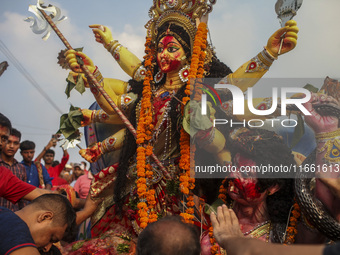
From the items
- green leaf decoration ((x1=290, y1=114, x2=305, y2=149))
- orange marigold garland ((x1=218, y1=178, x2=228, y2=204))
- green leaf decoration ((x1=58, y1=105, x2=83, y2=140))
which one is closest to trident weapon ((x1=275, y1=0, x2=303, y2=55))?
green leaf decoration ((x1=290, y1=114, x2=305, y2=149))

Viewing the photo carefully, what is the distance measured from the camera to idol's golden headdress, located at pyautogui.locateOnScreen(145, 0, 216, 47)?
13.8 ft

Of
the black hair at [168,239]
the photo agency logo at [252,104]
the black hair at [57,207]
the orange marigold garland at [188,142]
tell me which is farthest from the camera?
the orange marigold garland at [188,142]

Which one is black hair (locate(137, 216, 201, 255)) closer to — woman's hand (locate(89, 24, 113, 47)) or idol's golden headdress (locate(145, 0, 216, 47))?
idol's golden headdress (locate(145, 0, 216, 47))

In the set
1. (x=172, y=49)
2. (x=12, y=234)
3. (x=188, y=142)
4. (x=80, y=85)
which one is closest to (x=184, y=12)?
(x=172, y=49)

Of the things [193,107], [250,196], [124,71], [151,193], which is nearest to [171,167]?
[151,193]

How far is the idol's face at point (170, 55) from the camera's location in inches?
164

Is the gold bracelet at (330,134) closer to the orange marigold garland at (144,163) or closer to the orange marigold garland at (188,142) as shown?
the orange marigold garland at (188,142)

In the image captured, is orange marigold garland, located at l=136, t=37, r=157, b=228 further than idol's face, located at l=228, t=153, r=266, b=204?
Yes

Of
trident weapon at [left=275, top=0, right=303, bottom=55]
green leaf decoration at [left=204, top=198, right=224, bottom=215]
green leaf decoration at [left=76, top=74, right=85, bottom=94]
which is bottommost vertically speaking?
green leaf decoration at [left=204, top=198, right=224, bottom=215]

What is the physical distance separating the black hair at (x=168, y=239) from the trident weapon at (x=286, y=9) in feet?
8.10

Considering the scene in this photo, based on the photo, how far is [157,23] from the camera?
4.43 metres

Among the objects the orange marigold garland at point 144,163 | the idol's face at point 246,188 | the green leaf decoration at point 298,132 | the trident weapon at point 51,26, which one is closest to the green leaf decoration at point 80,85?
the trident weapon at point 51,26

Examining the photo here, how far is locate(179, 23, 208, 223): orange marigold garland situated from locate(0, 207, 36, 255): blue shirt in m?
1.76

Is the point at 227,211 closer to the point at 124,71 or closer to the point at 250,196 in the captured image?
the point at 250,196
